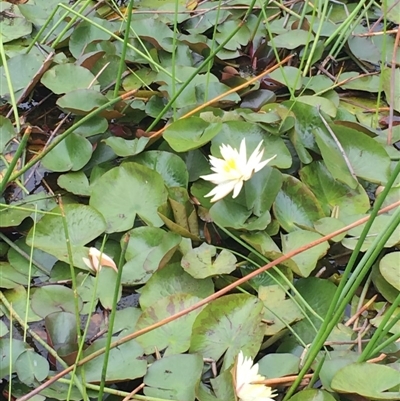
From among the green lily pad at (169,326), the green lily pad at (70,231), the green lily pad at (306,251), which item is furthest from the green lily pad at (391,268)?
the green lily pad at (70,231)

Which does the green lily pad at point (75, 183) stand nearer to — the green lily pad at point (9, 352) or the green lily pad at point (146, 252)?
the green lily pad at point (146, 252)

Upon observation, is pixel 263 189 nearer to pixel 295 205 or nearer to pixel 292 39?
pixel 295 205

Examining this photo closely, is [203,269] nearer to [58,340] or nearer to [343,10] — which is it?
[58,340]

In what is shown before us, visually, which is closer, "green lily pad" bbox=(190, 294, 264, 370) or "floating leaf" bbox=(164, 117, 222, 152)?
"green lily pad" bbox=(190, 294, 264, 370)

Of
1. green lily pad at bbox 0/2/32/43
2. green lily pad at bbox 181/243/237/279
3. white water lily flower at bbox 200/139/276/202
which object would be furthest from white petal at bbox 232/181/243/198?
green lily pad at bbox 0/2/32/43

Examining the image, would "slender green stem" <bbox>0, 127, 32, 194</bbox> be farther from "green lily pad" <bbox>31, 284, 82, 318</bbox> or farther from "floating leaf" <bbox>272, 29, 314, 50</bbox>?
"floating leaf" <bbox>272, 29, 314, 50</bbox>
